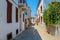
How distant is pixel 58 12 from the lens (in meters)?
18.8

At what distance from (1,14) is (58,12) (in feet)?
36.9

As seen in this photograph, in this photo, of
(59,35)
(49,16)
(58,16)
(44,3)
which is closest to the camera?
(59,35)

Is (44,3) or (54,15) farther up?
(44,3)

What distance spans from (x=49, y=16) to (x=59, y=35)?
17.8 feet

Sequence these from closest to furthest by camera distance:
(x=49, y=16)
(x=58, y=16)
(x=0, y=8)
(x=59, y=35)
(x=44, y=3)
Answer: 1. (x=0, y=8)
2. (x=59, y=35)
3. (x=58, y=16)
4. (x=49, y=16)
5. (x=44, y=3)

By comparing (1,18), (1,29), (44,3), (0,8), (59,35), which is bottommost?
(59,35)

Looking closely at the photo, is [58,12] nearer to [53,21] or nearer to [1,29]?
[53,21]

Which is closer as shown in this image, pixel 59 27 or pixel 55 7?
pixel 59 27

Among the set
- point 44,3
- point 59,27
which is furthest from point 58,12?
point 44,3

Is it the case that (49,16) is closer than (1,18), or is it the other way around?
(1,18)

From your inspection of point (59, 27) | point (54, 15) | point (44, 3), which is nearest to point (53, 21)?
point (54, 15)

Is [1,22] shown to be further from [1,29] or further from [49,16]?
[49,16]

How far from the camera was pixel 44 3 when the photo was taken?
97.1 ft

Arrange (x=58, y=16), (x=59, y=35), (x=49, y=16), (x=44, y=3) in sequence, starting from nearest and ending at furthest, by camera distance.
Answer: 1. (x=59, y=35)
2. (x=58, y=16)
3. (x=49, y=16)
4. (x=44, y=3)
